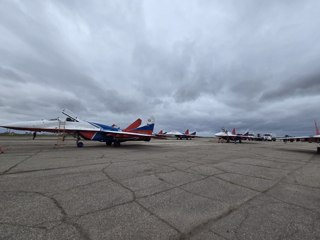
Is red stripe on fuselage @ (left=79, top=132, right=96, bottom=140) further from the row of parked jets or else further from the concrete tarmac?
the concrete tarmac

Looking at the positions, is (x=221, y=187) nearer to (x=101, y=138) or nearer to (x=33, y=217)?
(x=33, y=217)

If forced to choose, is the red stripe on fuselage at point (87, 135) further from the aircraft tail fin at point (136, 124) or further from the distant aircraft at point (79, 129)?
the aircraft tail fin at point (136, 124)

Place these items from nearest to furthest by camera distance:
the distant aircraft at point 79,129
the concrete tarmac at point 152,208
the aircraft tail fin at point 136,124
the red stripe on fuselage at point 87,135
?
1. the concrete tarmac at point 152,208
2. the distant aircraft at point 79,129
3. the red stripe on fuselage at point 87,135
4. the aircraft tail fin at point 136,124

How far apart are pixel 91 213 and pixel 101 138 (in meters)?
15.0

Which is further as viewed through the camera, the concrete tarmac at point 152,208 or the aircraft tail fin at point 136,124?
the aircraft tail fin at point 136,124

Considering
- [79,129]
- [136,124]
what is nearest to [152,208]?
[79,129]

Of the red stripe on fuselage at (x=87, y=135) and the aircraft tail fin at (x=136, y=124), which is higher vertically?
the aircraft tail fin at (x=136, y=124)

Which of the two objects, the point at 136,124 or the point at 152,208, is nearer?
the point at 152,208

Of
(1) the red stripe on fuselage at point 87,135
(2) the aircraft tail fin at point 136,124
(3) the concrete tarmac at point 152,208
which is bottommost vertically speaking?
(3) the concrete tarmac at point 152,208

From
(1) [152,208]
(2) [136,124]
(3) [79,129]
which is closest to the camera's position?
(1) [152,208]

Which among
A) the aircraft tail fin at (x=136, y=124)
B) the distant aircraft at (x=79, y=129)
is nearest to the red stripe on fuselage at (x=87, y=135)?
the distant aircraft at (x=79, y=129)

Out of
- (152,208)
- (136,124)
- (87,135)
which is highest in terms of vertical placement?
(136,124)

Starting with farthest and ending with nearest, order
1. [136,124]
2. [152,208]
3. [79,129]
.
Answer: [136,124] < [79,129] < [152,208]

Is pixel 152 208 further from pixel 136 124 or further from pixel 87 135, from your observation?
pixel 136 124
